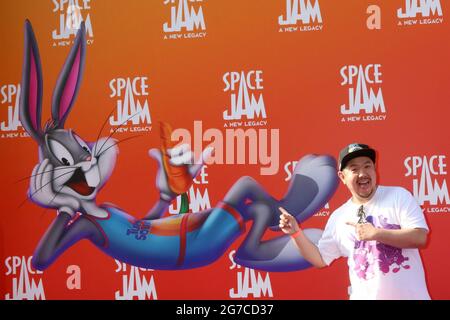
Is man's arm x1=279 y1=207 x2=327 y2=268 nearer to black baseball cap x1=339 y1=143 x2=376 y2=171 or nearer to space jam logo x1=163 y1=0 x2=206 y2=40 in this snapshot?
black baseball cap x1=339 y1=143 x2=376 y2=171

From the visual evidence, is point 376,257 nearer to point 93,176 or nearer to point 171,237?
point 171,237

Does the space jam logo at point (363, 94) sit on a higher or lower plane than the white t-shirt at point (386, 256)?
higher

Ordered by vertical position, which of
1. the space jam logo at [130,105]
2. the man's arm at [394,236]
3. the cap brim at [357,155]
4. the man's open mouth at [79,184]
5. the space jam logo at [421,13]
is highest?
the space jam logo at [421,13]

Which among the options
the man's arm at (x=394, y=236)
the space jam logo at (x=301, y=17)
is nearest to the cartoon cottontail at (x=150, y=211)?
the space jam logo at (x=301, y=17)

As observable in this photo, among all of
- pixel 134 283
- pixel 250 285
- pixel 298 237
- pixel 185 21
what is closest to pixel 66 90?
pixel 185 21

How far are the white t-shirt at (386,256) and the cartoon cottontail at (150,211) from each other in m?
0.94

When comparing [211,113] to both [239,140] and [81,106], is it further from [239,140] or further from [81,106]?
[81,106]

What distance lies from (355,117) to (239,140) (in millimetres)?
594

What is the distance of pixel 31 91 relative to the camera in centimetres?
350

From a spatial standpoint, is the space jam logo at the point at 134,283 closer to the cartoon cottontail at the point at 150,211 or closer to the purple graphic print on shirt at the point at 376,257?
the cartoon cottontail at the point at 150,211

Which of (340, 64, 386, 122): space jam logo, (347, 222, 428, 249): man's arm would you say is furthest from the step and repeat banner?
(347, 222, 428, 249): man's arm

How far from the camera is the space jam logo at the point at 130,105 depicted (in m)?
3.41

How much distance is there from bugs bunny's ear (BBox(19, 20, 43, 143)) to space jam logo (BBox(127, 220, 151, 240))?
2.28 ft

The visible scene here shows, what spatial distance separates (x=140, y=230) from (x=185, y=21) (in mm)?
1118
